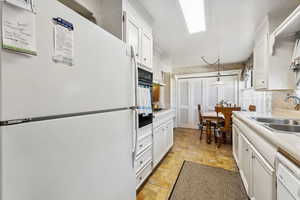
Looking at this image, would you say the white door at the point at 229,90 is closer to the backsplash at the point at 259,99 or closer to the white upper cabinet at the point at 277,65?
the backsplash at the point at 259,99

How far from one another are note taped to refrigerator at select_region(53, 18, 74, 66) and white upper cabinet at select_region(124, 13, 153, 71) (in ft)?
2.94

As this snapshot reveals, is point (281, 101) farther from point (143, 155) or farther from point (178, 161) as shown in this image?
point (143, 155)

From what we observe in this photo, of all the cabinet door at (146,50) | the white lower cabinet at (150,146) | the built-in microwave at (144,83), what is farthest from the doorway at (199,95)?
the built-in microwave at (144,83)

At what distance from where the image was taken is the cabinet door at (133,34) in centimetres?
148

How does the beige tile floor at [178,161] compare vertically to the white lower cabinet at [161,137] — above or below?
below

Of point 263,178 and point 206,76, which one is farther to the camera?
point 206,76

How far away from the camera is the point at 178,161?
2.42 meters

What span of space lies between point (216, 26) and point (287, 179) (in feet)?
7.63

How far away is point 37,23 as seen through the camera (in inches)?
19.9

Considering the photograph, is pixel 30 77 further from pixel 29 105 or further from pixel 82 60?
pixel 82 60

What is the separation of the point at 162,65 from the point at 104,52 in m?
2.90

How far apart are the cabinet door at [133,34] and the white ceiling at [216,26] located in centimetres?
38

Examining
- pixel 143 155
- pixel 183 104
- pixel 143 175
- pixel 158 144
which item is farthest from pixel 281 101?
pixel 183 104

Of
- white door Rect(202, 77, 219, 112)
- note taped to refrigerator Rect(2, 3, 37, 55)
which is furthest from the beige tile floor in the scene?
note taped to refrigerator Rect(2, 3, 37, 55)
